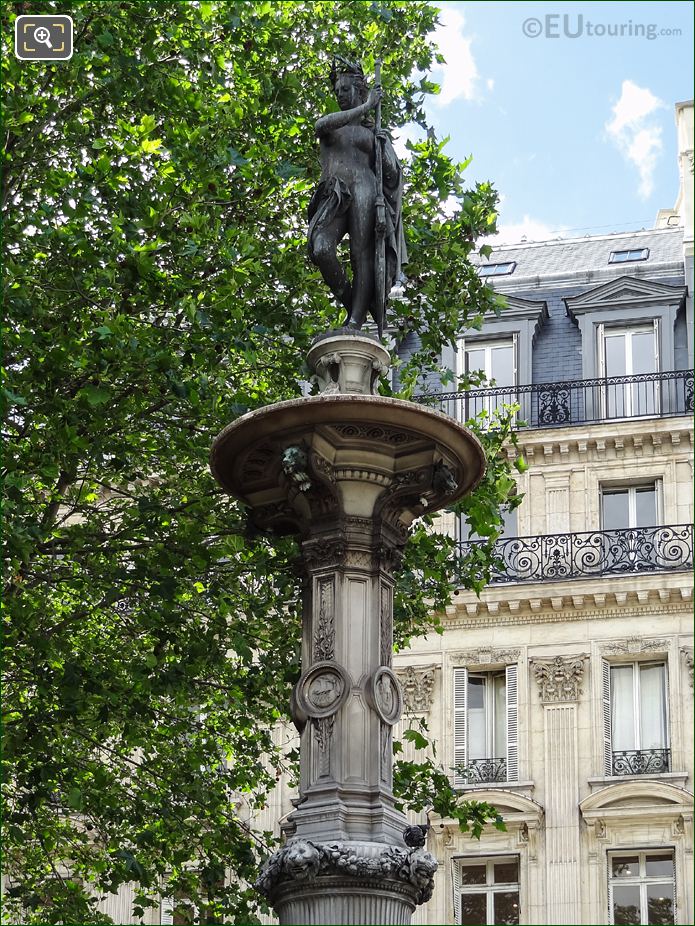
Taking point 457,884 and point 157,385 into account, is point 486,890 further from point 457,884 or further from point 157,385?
point 157,385

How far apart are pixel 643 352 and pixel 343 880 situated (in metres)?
19.4

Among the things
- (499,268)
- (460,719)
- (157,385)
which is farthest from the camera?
(499,268)

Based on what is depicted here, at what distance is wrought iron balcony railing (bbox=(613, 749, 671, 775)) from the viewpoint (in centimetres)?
2452

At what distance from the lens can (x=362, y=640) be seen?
32.6 feet

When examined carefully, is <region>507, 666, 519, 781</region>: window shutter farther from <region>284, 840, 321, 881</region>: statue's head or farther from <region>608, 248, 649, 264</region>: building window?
<region>284, 840, 321, 881</region>: statue's head

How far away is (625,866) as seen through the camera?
79.4 ft

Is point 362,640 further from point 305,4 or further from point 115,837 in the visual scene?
point 305,4

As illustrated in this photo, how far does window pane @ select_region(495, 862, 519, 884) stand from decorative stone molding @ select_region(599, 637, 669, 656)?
133 inches

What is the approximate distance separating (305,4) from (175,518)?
611 centimetres

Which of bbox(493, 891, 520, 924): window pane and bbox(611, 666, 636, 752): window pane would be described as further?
bbox(611, 666, 636, 752): window pane

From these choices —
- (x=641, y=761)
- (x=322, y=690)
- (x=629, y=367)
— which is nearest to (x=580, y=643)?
(x=641, y=761)

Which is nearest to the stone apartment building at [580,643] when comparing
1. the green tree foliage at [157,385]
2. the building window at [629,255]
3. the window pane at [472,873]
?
the window pane at [472,873]

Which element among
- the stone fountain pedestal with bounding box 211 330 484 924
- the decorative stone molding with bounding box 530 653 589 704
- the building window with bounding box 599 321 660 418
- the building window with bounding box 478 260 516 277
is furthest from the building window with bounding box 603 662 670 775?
the stone fountain pedestal with bounding box 211 330 484 924

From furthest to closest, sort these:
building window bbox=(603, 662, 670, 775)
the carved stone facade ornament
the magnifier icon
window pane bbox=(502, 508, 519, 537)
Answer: window pane bbox=(502, 508, 519, 537) < building window bbox=(603, 662, 670, 775) < the magnifier icon < the carved stone facade ornament
